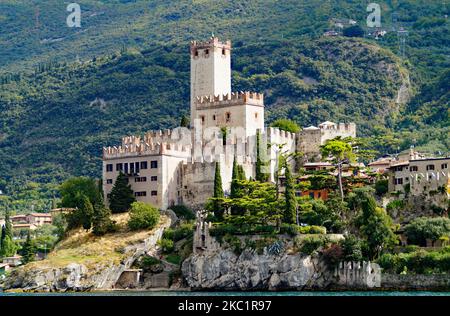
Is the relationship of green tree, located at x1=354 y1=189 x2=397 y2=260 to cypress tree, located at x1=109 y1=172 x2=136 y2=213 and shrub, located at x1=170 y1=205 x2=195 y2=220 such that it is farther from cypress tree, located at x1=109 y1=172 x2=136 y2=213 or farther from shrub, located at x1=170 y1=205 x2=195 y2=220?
cypress tree, located at x1=109 y1=172 x2=136 y2=213

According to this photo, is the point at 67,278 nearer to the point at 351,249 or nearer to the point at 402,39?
the point at 351,249

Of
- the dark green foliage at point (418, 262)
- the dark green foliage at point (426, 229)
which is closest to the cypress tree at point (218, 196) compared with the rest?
the dark green foliage at point (418, 262)

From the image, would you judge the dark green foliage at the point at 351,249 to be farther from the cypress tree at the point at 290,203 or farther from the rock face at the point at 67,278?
the rock face at the point at 67,278

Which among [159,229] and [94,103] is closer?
[159,229]
